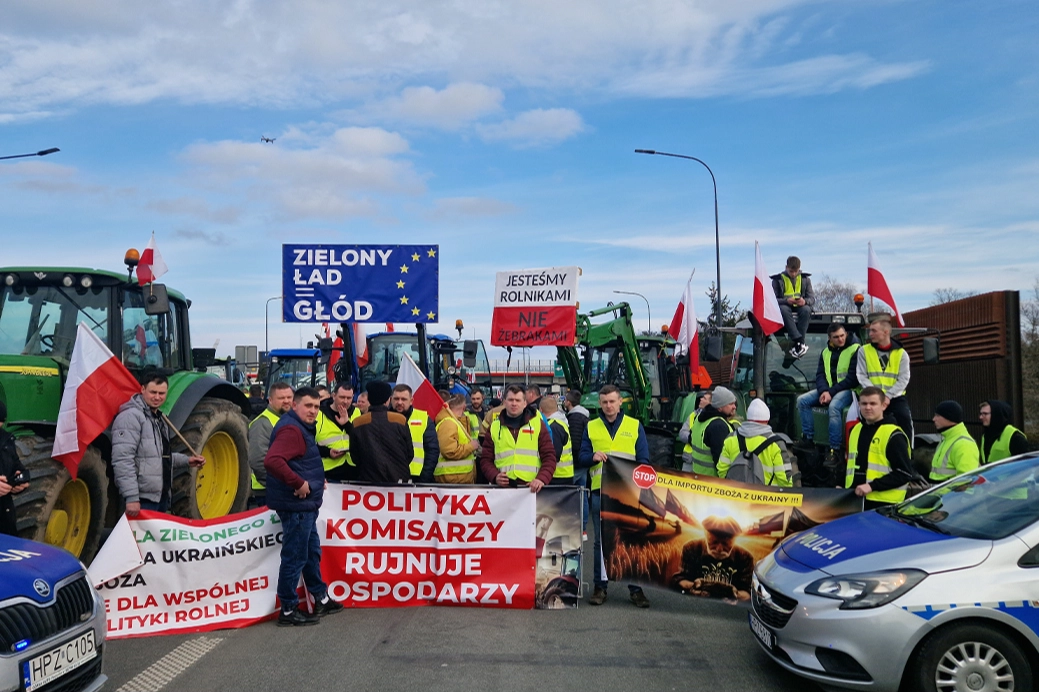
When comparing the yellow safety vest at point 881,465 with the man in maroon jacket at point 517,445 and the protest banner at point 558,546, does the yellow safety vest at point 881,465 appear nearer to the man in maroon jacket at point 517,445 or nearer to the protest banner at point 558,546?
the protest banner at point 558,546

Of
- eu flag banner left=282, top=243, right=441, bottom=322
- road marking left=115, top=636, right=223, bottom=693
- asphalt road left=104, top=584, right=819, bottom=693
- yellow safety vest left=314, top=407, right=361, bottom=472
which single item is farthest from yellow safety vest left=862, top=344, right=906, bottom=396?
road marking left=115, top=636, right=223, bottom=693

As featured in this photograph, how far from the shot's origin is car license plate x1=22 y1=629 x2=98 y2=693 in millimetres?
4215

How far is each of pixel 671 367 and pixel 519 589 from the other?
10.0 meters

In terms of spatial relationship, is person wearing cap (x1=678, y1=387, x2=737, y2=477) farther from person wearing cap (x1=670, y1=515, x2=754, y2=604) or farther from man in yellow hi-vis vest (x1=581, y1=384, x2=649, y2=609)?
person wearing cap (x1=670, y1=515, x2=754, y2=604)

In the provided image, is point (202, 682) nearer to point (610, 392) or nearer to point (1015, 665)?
point (610, 392)

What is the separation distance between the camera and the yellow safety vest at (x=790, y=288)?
1155 cm

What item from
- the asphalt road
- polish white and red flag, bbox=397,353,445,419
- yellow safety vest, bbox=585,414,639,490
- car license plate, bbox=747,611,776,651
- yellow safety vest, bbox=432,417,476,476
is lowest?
the asphalt road

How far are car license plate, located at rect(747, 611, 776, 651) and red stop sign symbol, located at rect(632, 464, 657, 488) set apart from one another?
5.91ft

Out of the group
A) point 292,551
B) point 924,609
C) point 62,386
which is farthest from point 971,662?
point 62,386

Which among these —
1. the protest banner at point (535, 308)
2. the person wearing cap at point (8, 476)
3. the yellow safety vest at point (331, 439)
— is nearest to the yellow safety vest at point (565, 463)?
the yellow safety vest at point (331, 439)

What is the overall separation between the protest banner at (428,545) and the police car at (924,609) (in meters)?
2.56

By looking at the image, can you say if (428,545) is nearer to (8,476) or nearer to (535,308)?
(8,476)

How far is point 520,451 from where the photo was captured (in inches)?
308

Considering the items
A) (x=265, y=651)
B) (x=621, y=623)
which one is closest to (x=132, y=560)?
(x=265, y=651)
